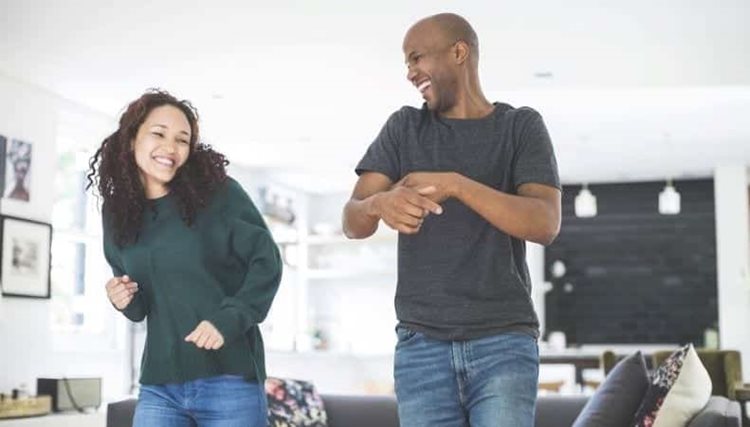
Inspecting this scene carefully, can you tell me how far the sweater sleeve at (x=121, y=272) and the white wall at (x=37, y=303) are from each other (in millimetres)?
4494

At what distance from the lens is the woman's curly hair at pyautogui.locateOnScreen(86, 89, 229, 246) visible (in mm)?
2193

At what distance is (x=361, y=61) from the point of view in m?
6.31

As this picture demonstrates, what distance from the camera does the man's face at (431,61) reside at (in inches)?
68.3

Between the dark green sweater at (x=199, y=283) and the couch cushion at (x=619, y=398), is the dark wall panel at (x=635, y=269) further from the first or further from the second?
the dark green sweater at (x=199, y=283)

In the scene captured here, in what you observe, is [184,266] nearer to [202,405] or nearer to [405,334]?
[202,405]

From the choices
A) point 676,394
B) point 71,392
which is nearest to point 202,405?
point 676,394

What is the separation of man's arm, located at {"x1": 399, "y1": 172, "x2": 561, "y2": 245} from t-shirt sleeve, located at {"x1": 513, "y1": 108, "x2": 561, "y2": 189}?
0.05m

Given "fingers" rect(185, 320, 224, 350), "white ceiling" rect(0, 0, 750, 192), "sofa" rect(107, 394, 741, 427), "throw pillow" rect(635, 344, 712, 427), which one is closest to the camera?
"fingers" rect(185, 320, 224, 350)

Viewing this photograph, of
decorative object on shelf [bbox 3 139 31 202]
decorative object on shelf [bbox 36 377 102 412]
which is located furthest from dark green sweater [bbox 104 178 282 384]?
decorative object on shelf [bbox 3 139 31 202]

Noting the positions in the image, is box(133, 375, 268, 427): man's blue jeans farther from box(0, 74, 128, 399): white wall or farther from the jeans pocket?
box(0, 74, 128, 399): white wall

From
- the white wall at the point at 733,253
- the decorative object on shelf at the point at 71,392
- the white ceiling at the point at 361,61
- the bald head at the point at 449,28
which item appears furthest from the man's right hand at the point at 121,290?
the white wall at the point at 733,253

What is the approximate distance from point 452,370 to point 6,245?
5.30m

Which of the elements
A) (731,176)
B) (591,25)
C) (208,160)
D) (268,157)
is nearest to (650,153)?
(731,176)

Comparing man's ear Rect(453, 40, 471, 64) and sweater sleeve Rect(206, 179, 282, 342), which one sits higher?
man's ear Rect(453, 40, 471, 64)
